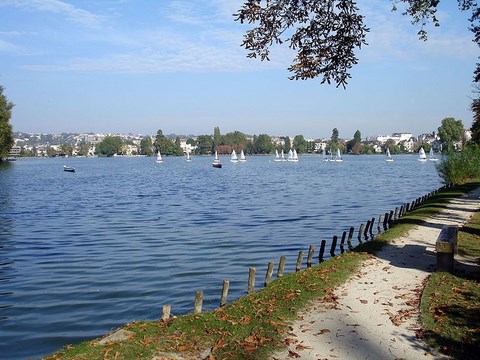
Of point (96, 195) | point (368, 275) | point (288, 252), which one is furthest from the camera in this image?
point (96, 195)

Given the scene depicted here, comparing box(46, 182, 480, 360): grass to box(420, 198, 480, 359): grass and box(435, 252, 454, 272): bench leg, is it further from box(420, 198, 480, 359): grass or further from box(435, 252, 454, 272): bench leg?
box(435, 252, 454, 272): bench leg

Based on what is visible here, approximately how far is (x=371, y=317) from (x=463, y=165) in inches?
1765

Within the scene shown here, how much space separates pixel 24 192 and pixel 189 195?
20786 millimetres

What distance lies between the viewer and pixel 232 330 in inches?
404

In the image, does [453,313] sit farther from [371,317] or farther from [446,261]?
[446,261]

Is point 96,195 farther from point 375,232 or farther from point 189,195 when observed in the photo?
point 375,232

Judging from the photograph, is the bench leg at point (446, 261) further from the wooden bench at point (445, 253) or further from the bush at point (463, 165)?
the bush at point (463, 165)

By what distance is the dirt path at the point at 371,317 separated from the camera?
8.83 meters

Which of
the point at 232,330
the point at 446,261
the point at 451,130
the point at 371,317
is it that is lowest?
the point at 232,330

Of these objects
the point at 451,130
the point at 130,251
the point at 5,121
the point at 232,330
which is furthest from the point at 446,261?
the point at 451,130

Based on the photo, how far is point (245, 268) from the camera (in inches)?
845

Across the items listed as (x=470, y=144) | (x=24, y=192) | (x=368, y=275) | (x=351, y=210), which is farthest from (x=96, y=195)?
(x=368, y=275)

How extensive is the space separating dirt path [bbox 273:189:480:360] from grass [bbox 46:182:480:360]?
0.36 m

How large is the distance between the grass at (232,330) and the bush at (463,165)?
41227 millimetres
